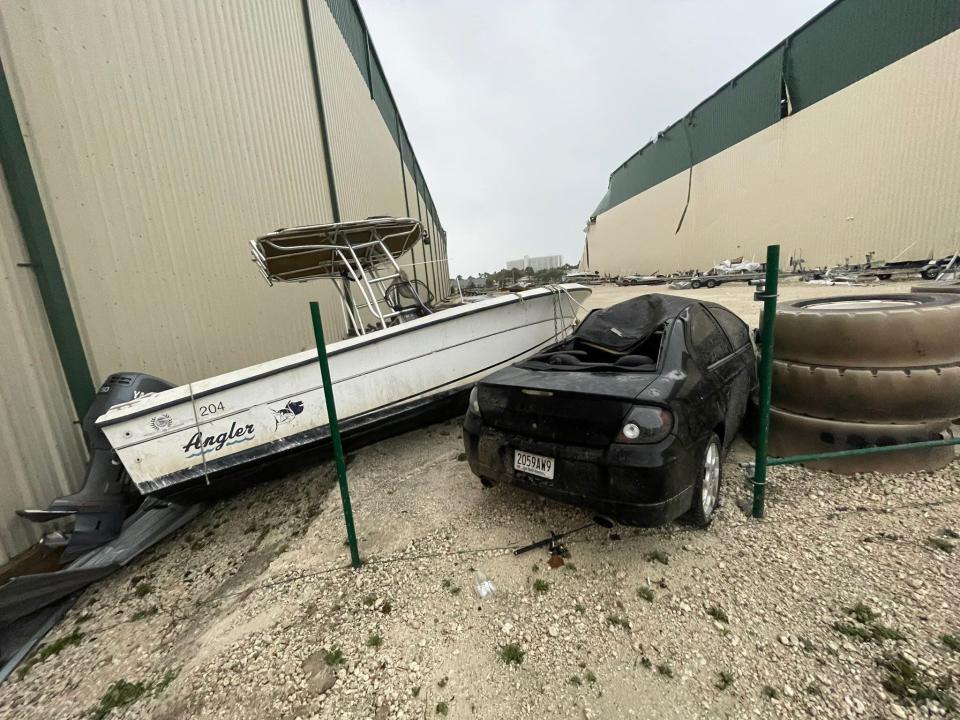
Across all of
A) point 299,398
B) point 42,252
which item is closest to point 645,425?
point 299,398

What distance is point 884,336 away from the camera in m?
2.78

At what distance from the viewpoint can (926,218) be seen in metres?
18.4

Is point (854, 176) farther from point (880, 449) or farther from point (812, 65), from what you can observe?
point (880, 449)

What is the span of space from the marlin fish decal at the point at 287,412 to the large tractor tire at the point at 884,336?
12.4ft

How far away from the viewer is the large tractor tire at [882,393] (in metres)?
2.73

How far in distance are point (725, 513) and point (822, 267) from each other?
2688 centimetres

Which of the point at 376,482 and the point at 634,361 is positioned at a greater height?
the point at 634,361

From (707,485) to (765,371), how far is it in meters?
0.78

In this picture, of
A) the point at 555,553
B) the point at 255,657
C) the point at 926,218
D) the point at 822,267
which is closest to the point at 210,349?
the point at 255,657

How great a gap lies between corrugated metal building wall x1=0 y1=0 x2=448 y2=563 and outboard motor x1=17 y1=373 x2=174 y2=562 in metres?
0.40

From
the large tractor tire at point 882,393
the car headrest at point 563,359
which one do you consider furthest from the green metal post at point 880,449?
the car headrest at point 563,359

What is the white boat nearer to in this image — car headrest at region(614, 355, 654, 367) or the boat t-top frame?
the boat t-top frame

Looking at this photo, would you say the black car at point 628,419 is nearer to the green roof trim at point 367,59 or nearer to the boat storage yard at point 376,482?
the boat storage yard at point 376,482

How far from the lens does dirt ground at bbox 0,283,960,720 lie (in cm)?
172
